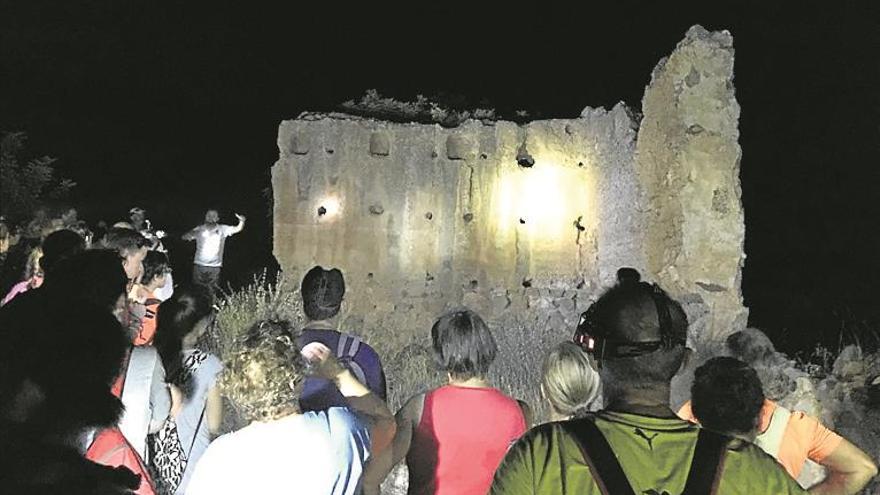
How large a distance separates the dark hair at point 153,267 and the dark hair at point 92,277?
2.40 m

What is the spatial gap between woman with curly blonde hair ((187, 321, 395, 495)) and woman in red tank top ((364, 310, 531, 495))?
0.60 meters

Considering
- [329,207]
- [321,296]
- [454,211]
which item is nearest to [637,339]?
[321,296]

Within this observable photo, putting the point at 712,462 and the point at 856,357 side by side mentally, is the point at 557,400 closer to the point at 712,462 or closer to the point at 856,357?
the point at 712,462

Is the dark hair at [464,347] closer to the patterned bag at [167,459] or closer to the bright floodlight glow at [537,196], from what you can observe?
the patterned bag at [167,459]

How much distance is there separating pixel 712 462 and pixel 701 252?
874 centimetres

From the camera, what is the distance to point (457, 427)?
3.85 m

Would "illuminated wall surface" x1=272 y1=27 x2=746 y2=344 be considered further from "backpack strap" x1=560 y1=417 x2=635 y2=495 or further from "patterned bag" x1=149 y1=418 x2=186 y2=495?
"backpack strap" x1=560 y1=417 x2=635 y2=495

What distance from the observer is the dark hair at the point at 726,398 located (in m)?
3.35

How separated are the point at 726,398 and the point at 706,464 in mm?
1057

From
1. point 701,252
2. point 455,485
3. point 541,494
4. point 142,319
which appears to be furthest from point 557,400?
point 701,252

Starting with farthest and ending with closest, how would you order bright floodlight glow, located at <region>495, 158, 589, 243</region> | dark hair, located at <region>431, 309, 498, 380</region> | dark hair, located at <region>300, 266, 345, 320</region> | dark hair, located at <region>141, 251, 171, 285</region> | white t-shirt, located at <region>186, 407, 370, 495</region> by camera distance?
bright floodlight glow, located at <region>495, 158, 589, 243</region> → dark hair, located at <region>141, 251, 171, 285</region> → dark hair, located at <region>300, 266, 345, 320</region> → dark hair, located at <region>431, 309, 498, 380</region> → white t-shirt, located at <region>186, 407, 370, 495</region>

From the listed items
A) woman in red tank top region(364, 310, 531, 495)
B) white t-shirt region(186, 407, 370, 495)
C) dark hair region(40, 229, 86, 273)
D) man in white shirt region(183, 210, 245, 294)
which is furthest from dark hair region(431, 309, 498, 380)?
man in white shirt region(183, 210, 245, 294)

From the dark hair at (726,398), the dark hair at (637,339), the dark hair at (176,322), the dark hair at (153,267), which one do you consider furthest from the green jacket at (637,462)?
the dark hair at (153,267)

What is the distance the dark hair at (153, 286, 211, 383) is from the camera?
446cm
